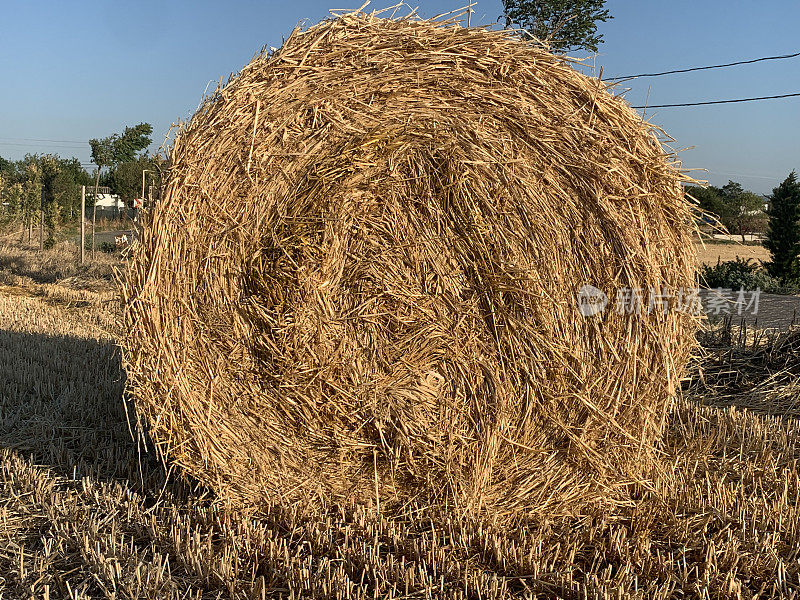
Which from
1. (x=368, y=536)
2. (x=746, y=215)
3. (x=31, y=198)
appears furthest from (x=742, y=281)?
(x=746, y=215)

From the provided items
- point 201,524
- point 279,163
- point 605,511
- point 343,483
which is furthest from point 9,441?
point 605,511

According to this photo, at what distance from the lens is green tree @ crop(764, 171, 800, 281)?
653 inches

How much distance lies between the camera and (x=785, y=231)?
16.5 meters

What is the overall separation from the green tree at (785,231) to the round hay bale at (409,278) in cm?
1537

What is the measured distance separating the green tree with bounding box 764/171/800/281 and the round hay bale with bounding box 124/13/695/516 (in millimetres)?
15374

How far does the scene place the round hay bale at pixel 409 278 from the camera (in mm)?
3131

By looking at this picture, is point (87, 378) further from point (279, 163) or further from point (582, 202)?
point (582, 202)

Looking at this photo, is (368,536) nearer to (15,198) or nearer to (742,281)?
(742,281)

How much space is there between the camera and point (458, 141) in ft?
10.7

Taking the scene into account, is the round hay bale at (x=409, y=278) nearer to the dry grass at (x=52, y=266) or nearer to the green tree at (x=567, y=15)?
the dry grass at (x=52, y=266)

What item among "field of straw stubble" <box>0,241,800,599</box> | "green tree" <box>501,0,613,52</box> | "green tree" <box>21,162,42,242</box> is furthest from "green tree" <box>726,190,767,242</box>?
"field of straw stubble" <box>0,241,800,599</box>

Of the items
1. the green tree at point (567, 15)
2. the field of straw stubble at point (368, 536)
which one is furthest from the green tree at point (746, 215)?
the field of straw stubble at point (368, 536)

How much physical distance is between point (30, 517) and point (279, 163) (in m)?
2.08

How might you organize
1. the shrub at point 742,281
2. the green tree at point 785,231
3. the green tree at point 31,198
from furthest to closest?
1. the green tree at point 31,198
2. the green tree at point 785,231
3. the shrub at point 742,281
